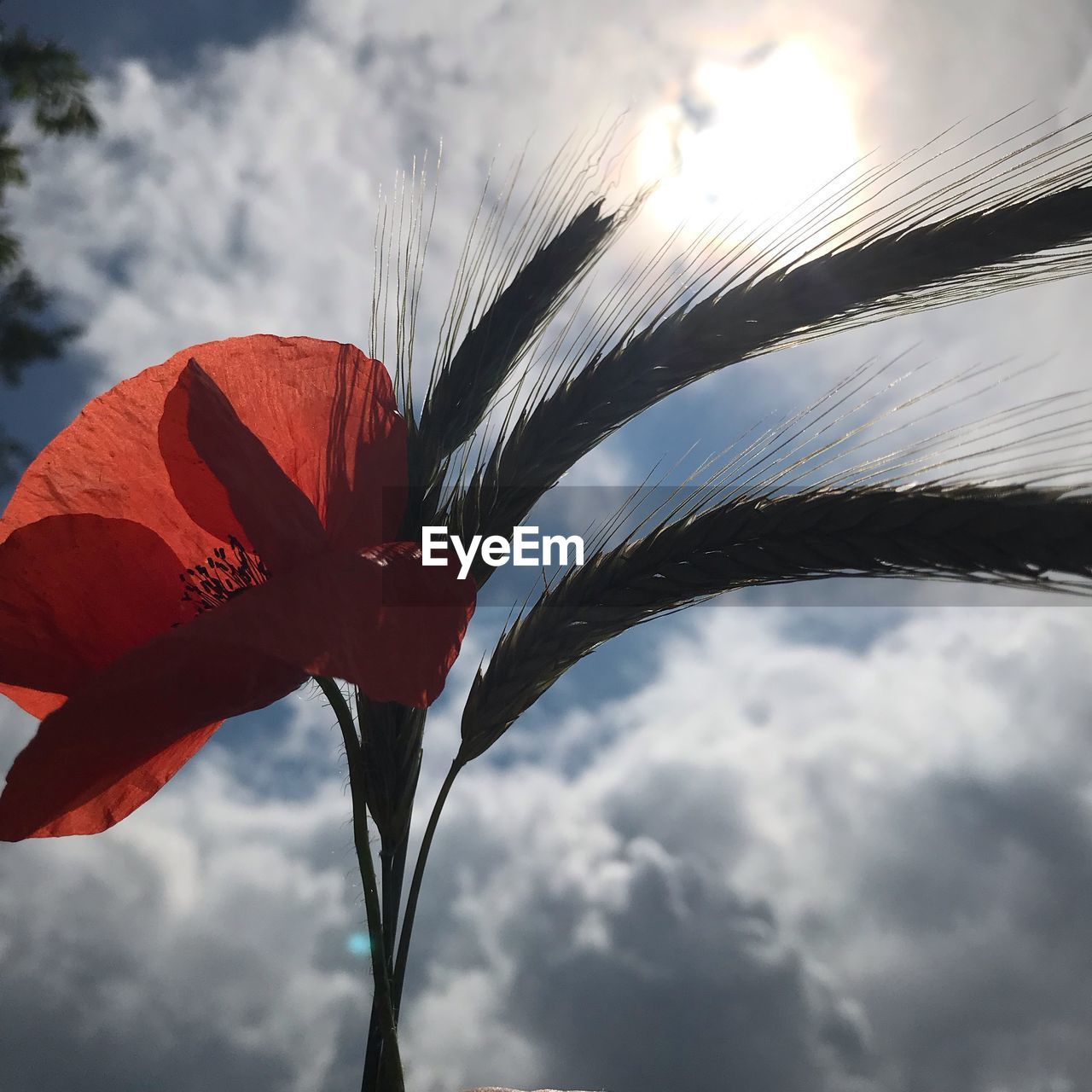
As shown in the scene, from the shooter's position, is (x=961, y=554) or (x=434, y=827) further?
(x=434, y=827)

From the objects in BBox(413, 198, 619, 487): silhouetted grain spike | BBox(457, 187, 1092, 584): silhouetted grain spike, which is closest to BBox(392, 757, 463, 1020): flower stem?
BBox(457, 187, 1092, 584): silhouetted grain spike

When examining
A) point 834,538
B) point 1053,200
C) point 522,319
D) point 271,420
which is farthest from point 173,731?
point 1053,200

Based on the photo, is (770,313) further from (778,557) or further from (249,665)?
(249,665)

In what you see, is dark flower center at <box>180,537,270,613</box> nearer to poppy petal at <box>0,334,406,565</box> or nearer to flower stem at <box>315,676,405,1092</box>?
poppy petal at <box>0,334,406,565</box>

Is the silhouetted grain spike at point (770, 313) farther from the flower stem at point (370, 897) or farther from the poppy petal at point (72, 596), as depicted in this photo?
the poppy petal at point (72, 596)

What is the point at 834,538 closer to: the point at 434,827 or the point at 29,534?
the point at 434,827

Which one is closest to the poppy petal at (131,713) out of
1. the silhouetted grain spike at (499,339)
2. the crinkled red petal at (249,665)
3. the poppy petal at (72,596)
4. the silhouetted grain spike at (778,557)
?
the crinkled red petal at (249,665)

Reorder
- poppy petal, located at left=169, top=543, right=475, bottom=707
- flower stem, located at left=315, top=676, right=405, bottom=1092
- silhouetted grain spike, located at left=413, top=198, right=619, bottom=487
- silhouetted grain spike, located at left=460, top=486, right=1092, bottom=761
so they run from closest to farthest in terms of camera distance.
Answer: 1. poppy petal, located at left=169, top=543, right=475, bottom=707
2. silhouetted grain spike, located at left=460, top=486, right=1092, bottom=761
3. flower stem, located at left=315, top=676, right=405, bottom=1092
4. silhouetted grain spike, located at left=413, top=198, right=619, bottom=487
